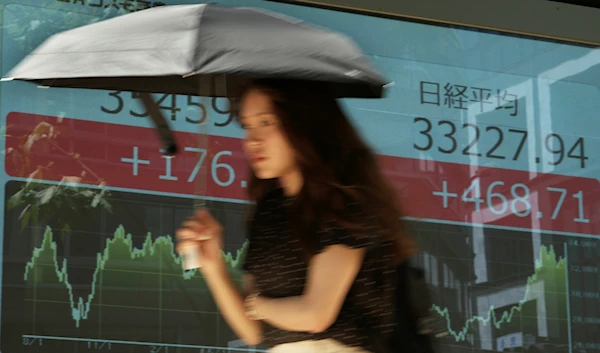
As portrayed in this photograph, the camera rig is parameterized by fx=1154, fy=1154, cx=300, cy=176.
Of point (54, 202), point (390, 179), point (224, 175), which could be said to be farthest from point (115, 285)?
point (390, 179)

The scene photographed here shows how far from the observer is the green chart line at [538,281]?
499cm

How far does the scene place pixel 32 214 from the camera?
13.8 ft

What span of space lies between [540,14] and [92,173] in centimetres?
231

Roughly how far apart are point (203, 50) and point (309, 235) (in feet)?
1.47

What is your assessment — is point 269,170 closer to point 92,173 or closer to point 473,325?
point 92,173

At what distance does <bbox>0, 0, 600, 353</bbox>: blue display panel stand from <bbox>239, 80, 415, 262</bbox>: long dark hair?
1628 millimetres

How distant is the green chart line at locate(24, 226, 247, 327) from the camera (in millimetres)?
4188

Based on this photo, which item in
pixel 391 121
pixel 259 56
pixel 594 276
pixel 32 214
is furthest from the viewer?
pixel 594 276

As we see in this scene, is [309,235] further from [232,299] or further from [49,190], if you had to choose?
[49,190]

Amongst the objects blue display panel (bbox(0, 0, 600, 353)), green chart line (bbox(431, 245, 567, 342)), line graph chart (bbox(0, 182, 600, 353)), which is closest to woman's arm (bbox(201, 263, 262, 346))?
blue display panel (bbox(0, 0, 600, 353))

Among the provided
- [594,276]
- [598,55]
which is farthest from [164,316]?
[598,55]

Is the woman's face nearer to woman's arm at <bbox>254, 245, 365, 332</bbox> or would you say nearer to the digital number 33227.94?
woman's arm at <bbox>254, 245, 365, 332</bbox>

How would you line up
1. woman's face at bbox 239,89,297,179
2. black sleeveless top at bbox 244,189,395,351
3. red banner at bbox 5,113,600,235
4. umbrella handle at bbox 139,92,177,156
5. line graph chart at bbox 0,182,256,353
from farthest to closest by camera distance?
red banner at bbox 5,113,600,235 < line graph chart at bbox 0,182,256,353 < umbrella handle at bbox 139,92,177,156 < woman's face at bbox 239,89,297,179 < black sleeveless top at bbox 244,189,395,351

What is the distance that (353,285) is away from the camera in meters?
2.34
